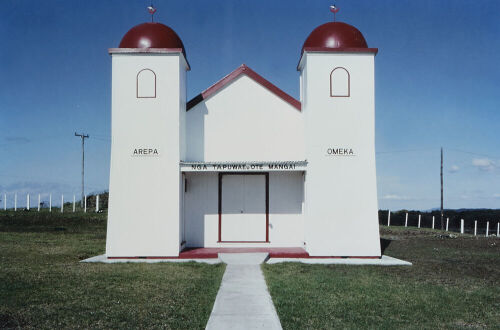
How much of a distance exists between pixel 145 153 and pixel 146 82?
7.74 ft

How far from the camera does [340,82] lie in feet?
51.9

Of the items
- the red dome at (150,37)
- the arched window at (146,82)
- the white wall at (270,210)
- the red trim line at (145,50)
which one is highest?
the red dome at (150,37)

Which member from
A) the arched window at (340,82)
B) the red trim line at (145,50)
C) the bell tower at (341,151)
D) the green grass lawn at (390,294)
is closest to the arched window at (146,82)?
the red trim line at (145,50)

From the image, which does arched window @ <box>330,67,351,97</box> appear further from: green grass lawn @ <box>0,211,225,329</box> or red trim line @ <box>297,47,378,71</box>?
green grass lawn @ <box>0,211,225,329</box>

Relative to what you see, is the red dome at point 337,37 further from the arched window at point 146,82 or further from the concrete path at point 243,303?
the concrete path at point 243,303

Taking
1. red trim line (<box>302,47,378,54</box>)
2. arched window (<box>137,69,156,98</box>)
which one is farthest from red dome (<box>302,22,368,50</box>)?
arched window (<box>137,69,156,98</box>)

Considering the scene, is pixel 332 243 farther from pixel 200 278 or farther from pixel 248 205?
pixel 200 278

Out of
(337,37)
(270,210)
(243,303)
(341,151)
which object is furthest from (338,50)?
(243,303)

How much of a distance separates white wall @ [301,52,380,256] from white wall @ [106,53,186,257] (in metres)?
4.41

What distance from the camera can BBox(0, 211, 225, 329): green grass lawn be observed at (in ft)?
26.4

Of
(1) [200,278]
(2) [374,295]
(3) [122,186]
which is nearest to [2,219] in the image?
(3) [122,186]

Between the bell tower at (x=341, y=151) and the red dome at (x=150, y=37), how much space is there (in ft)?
15.0

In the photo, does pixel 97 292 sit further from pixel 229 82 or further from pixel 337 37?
pixel 337 37

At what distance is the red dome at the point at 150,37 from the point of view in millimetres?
15977
